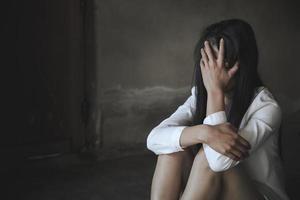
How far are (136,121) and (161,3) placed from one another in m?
1.01

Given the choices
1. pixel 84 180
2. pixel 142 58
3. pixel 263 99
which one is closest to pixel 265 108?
pixel 263 99

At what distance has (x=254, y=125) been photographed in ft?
4.76

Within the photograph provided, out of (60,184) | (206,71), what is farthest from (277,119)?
(60,184)

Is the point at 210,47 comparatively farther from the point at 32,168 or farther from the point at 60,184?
the point at 32,168

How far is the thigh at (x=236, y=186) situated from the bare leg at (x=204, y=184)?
3 centimetres

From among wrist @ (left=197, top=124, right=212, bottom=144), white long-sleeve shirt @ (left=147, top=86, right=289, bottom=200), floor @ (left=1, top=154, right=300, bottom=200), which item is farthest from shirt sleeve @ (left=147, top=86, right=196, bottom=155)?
floor @ (left=1, top=154, right=300, bottom=200)

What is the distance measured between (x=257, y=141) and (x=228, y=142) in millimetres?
133

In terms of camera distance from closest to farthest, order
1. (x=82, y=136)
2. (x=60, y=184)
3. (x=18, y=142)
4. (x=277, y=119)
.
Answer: (x=277, y=119), (x=60, y=184), (x=18, y=142), (x=82, y=136)

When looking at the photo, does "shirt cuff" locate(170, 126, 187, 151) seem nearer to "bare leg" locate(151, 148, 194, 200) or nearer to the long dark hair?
"bare leg" locate(151, 148, 194, 200)

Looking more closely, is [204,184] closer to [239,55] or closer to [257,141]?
[257,141]

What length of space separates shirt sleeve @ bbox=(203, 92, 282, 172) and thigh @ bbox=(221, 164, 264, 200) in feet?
0.17

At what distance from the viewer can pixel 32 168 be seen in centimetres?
295

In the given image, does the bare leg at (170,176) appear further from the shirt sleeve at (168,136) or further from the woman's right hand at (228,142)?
the woman's right hand at (228,142)

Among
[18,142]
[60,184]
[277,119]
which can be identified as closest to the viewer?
[277,119]
